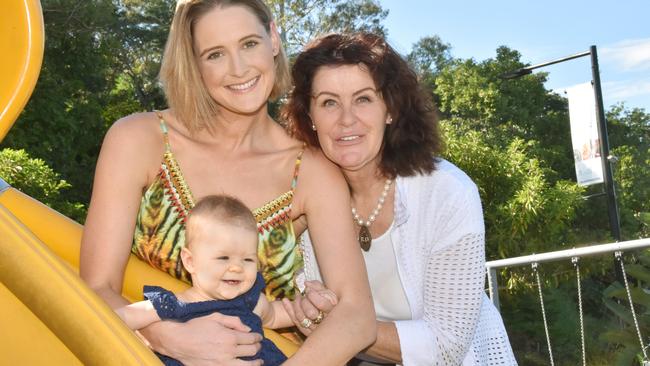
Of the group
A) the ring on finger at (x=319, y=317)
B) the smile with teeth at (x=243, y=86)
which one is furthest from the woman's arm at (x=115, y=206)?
the ring on finger at (x=319, y=317)

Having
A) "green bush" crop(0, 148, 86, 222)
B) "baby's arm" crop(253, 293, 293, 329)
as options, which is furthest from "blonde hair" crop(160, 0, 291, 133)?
"green bush" crop(0, 148, 86, 222)

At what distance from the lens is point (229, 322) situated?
1.69 meters

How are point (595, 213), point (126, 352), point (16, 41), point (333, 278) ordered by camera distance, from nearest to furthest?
point (126, 352), point (16, 41), point (333, 278), point (595, 213)

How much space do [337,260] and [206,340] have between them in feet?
1.62

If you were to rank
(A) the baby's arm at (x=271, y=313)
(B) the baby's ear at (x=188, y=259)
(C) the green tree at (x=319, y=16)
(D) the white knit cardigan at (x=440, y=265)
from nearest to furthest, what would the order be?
1. (B) the baby's ear at (x=188, y=259)
2. (A) the baby's arm at (x=271, y=313)
3. (D) the white knit cardigan at (x=440, y=265)
4. (C) the green tree at (x=319, y=16)

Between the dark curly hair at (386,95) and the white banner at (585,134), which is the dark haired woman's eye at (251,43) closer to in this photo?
the dark curly hair at (386,95)

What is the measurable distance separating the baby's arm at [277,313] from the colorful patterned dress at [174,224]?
0.14 metres

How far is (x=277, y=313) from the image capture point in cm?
197

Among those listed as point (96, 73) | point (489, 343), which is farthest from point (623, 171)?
point (489, 343)

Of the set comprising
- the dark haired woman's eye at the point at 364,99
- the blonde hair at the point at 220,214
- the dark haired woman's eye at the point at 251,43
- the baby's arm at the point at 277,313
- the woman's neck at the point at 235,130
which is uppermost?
the dark haired woman's eye at the point at 251,43

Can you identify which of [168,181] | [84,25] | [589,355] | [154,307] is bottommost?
[589,355]

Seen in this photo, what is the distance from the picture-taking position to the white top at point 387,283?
8.00ft

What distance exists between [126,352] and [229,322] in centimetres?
64

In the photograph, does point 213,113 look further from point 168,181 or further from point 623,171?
point 623,171
